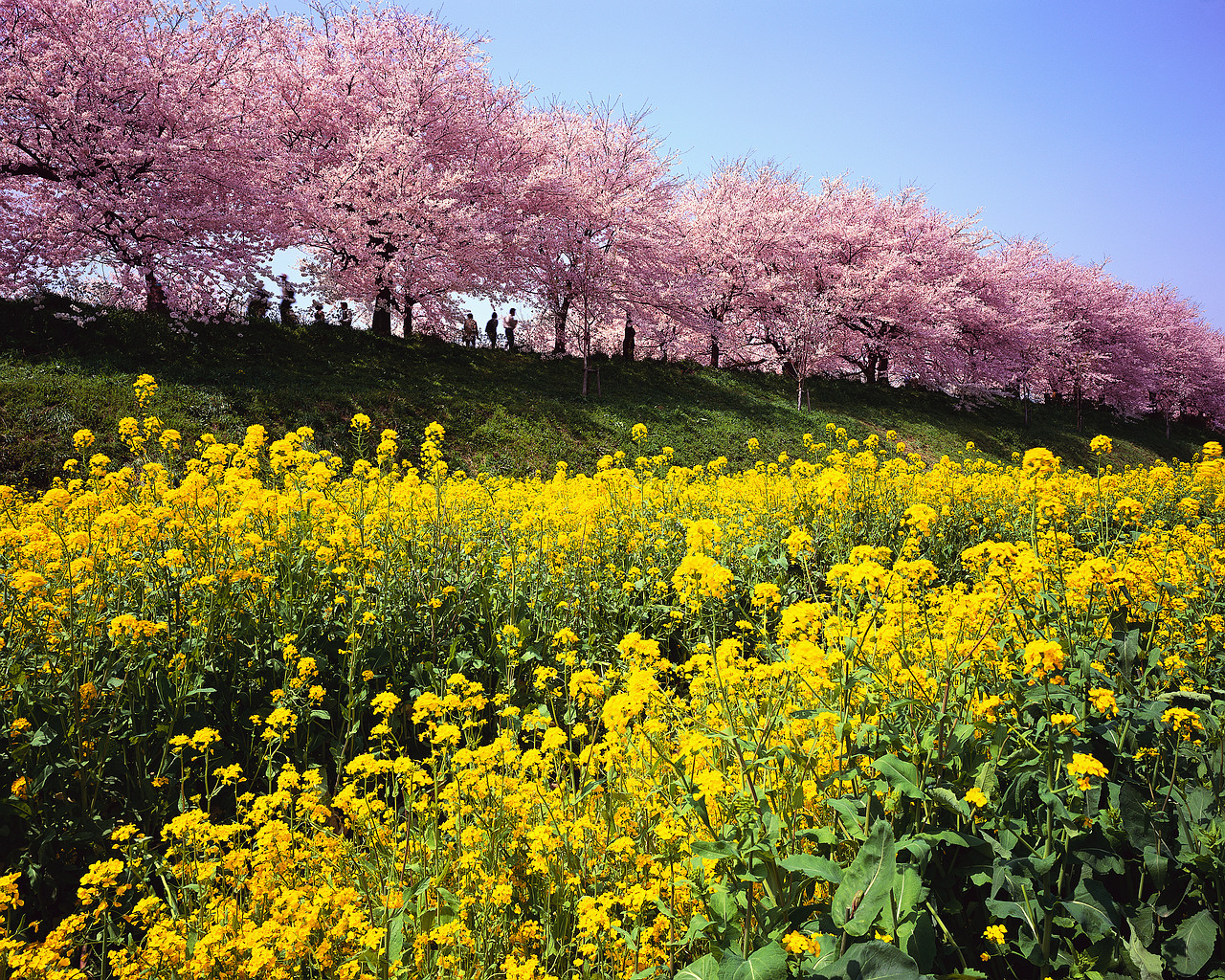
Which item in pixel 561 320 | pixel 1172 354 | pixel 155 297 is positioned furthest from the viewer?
pixel 1172 354

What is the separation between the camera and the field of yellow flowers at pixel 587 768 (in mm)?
1881

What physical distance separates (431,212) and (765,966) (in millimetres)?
19063

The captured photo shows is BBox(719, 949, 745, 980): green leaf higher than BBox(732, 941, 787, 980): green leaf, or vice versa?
BBox(732, 941, 787, 980): green leaf

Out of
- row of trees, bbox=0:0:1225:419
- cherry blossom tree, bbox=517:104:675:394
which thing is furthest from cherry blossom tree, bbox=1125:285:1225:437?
cherry blossom tree, bbox=517:104:675:394

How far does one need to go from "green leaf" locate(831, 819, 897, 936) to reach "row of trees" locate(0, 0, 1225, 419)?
57.4 ft

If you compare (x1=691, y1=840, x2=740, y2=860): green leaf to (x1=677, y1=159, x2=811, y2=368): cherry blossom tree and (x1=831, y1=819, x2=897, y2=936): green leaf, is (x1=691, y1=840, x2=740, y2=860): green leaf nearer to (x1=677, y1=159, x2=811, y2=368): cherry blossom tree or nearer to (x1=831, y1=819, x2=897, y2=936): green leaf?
(x1=831, y1=819, x2=897, y2=936): green leaf

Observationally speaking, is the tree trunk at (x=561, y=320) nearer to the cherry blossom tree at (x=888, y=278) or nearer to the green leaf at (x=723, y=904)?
the cherry blossom tree at (x=888, y=278)

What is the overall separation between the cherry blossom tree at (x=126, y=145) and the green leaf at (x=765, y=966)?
17607 mm

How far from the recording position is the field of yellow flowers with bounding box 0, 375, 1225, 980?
188 cm

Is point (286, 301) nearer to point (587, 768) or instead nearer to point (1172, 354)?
point (587, 768)

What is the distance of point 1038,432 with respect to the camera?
89.5ft

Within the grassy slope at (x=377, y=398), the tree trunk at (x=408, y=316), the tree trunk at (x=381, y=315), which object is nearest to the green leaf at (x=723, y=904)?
the grassy slope at (x=377, y=398)

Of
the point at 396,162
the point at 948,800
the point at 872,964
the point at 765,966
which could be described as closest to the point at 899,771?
the point at 948,800

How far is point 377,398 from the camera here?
14.1 metres
